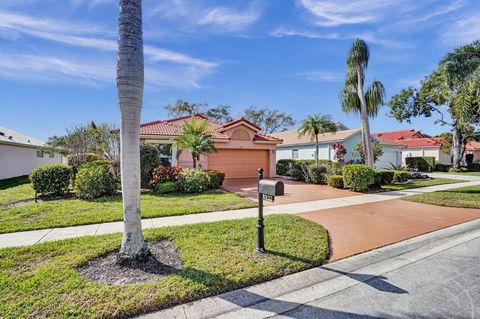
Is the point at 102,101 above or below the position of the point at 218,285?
above

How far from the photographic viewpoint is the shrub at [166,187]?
1094 cm

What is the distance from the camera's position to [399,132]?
4488cm

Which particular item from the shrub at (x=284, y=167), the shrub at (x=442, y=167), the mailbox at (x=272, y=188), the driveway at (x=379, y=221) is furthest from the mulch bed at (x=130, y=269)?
the shrub at (x=442, y=167)

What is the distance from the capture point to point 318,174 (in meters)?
15.8

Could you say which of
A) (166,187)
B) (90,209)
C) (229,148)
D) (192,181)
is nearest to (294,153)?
(229,148)

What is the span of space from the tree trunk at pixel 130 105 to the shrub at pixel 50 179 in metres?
8.30

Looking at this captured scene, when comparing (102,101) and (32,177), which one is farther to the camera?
(102,101)

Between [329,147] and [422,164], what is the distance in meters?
14.1

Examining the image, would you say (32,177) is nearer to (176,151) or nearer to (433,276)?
(176,151)

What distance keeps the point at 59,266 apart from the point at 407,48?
16.2m

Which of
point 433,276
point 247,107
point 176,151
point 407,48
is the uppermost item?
point 247,107

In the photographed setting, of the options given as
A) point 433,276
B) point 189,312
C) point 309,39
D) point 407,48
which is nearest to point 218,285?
point 189,312

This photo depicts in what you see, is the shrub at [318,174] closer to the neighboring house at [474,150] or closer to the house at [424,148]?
the house at [424,148]

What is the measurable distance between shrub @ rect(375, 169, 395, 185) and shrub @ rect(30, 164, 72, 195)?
49.4 ft
